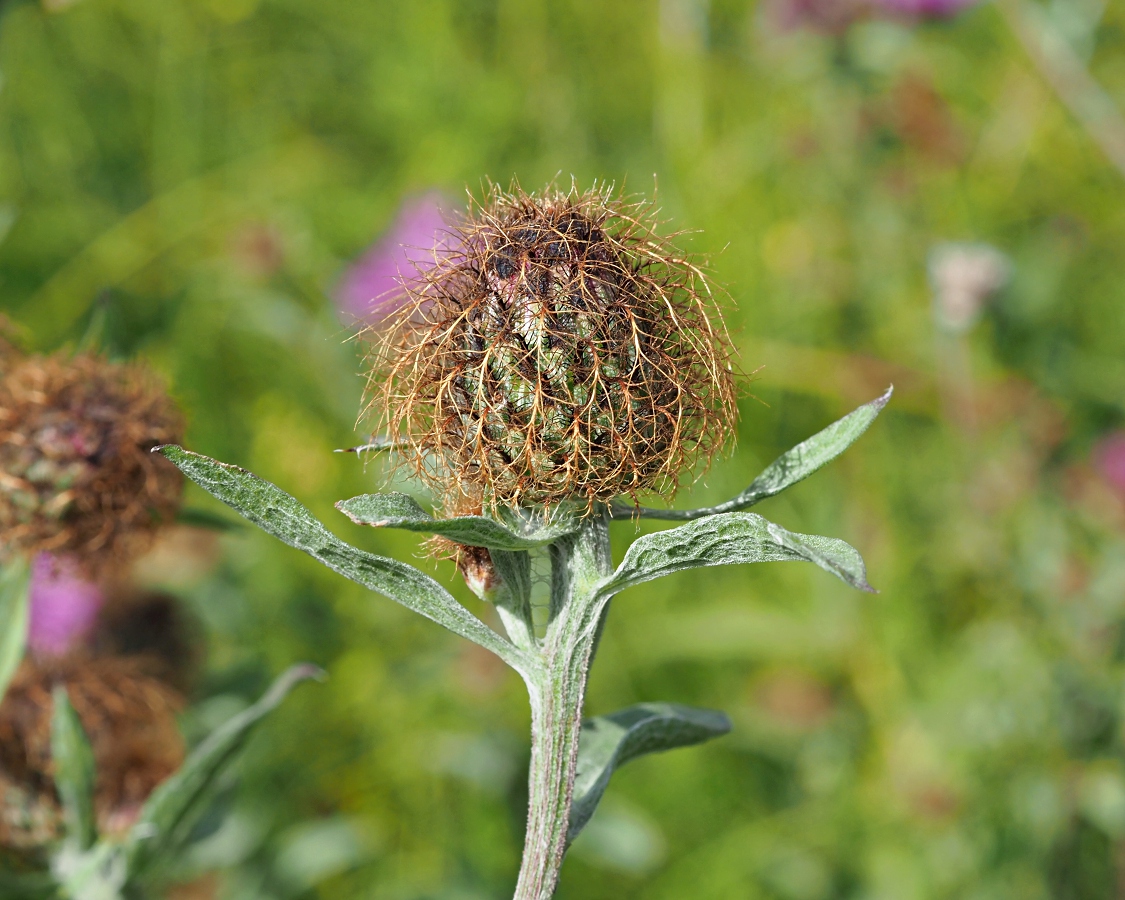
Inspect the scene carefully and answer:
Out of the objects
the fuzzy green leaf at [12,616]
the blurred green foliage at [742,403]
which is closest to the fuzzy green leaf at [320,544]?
the fuzzy green leaf at [12,616]

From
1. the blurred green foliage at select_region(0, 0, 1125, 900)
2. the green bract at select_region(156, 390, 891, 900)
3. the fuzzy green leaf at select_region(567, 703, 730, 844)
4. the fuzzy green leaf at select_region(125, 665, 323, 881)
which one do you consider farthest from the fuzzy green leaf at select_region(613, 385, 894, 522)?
the blurred green foliage at select_region(0, 0, 1125, 900)

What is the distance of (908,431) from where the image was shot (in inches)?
179

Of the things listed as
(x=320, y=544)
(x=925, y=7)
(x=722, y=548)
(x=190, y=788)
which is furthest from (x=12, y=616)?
(x=925, y=7)

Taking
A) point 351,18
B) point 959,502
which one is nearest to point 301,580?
point 959,502

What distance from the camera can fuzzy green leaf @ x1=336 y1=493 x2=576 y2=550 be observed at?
1.21m

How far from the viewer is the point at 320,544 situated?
1.31 m

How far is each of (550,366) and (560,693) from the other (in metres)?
0.42

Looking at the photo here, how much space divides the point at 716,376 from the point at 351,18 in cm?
496

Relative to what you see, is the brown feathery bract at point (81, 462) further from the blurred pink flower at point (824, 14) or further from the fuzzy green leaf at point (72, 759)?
the blurred pink flower at point (824, 14)

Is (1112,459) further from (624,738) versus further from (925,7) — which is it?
(624,738)

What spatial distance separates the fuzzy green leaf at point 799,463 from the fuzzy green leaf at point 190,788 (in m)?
0.65

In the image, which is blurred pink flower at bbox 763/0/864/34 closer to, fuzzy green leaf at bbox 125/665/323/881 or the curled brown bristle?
the curled brown bristle

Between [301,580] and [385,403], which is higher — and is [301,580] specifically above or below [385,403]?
above

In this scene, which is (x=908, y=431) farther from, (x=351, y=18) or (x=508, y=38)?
(x=351, y=18)
